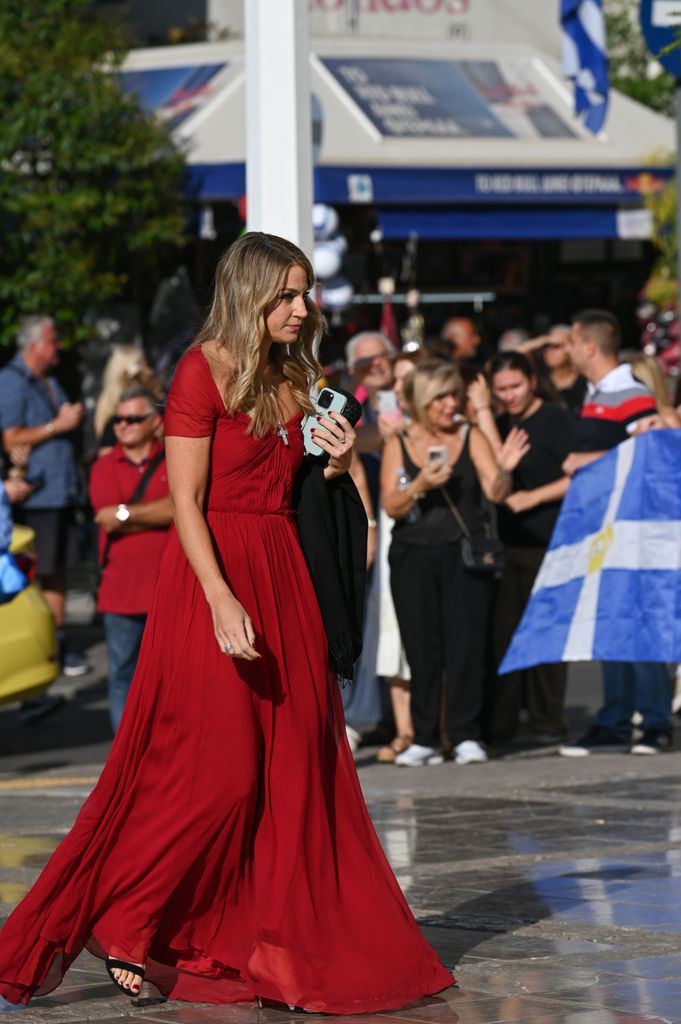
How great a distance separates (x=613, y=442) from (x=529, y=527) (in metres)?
0.78

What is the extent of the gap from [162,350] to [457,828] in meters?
13.6

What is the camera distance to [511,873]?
7578mm

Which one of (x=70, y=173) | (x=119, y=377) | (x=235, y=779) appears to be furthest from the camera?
(x=70, y=173)

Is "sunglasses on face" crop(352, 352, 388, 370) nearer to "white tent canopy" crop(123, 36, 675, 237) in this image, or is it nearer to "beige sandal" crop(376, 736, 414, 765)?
"beige sandal" crop(376, 736, 414, 765)

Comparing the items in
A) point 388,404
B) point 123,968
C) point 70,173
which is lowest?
point 123,968

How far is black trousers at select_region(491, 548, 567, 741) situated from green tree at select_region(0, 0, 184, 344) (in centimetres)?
910

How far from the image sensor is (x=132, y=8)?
103 feet

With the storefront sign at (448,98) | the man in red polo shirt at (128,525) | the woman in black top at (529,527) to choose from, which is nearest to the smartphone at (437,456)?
the woman in black top at (529,527)

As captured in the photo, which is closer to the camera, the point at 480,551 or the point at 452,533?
the point at 480,551

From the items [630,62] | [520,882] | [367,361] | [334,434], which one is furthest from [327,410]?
[630,62]

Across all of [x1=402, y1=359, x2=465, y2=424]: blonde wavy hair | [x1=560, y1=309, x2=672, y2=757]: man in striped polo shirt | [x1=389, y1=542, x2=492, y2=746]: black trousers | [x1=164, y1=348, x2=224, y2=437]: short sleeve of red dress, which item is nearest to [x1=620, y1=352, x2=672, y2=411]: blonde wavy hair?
[x1=560, y1=309, x2=672, y2=757]: man in striped polo shirt

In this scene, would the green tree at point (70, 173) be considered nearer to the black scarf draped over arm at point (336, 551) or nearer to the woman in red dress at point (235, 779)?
the black scarf draped over arm at point (336, 551)

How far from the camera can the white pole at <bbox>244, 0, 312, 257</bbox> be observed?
8953mm

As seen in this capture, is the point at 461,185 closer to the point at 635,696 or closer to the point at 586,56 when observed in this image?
the point at 586,56
